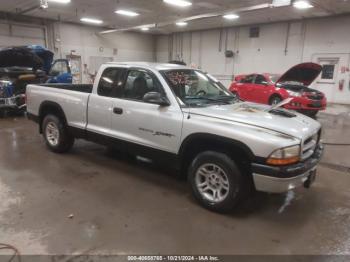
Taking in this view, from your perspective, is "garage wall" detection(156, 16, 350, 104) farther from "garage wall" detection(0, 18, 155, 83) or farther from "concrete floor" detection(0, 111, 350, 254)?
"concrete floor" detection(0, 111, 350, 254)

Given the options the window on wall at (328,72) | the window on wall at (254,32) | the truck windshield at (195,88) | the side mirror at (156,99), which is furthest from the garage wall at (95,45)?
the side mirror at (156,99)

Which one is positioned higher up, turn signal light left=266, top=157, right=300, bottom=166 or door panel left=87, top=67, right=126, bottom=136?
door panel left=87, top=67, right=126, bottom=136

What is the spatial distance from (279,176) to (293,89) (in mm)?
8025

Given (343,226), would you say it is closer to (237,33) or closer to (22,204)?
(22,204)

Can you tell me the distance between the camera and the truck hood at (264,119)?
2.81m

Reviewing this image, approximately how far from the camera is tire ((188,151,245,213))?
9.59 feet

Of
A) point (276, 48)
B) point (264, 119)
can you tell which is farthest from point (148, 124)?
point (276, 48)

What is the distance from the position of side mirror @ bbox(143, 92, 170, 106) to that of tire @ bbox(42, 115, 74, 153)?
214 centimetres

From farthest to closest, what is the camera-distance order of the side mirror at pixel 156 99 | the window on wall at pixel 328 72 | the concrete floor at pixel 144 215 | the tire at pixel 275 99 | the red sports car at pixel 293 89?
the window on wall at pixel 328 72 < the tire at pixel 275 99 < the red sports car at pixel 293 89 < the side mirror at pixel 156 99 < the concrete floor at pixel 144 215

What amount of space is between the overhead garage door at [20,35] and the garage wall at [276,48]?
9088 mm

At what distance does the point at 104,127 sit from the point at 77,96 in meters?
0.78

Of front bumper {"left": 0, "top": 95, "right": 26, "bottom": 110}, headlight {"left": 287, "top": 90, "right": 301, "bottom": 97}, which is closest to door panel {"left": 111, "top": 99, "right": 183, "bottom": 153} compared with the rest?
front bumper {"left": 0, "top": 95, "right": 26, "bottom": 110}

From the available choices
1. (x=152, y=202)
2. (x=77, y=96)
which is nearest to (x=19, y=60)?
(x=77, y=96)

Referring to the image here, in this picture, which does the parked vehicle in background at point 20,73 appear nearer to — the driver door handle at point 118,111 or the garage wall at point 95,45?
the driver door handle at point 118,111
